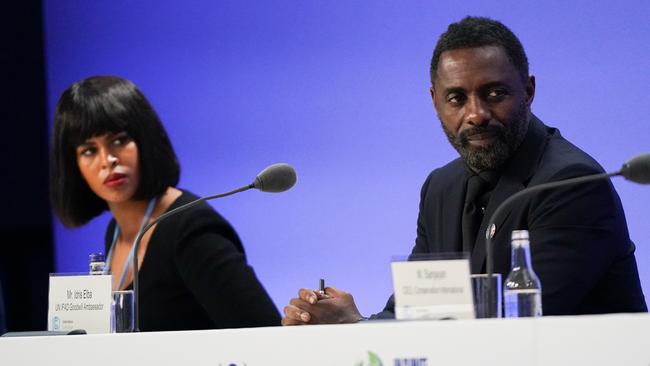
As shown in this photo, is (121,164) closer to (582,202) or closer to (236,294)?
(236,294)

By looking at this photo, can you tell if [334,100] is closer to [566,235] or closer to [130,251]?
[130,251]

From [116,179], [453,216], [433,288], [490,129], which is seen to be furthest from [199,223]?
[433,288]

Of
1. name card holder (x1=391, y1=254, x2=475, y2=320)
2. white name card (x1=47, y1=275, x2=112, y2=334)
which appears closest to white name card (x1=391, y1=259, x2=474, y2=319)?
name card holder (x1=391, y1=254, x2=475, y2=320)

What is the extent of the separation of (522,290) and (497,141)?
2.84 ft

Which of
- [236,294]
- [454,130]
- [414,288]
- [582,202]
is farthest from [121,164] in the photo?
[414,288]

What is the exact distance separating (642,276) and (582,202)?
1.10m

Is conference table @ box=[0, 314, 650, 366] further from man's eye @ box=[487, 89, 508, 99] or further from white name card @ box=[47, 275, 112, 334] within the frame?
man's eye @ box=[487, 89, 508, 99]

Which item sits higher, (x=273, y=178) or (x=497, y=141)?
(x=497, y=141)

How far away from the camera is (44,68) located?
16.8ft

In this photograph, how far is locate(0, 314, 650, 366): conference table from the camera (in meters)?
1.77

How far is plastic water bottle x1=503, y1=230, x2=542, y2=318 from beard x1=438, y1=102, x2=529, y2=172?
806mm

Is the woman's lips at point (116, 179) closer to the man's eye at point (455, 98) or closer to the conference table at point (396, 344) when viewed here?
the man's eye at point (455, 98)

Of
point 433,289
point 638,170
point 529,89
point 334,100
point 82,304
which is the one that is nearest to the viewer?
point 433,289

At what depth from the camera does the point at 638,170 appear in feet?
7.25
